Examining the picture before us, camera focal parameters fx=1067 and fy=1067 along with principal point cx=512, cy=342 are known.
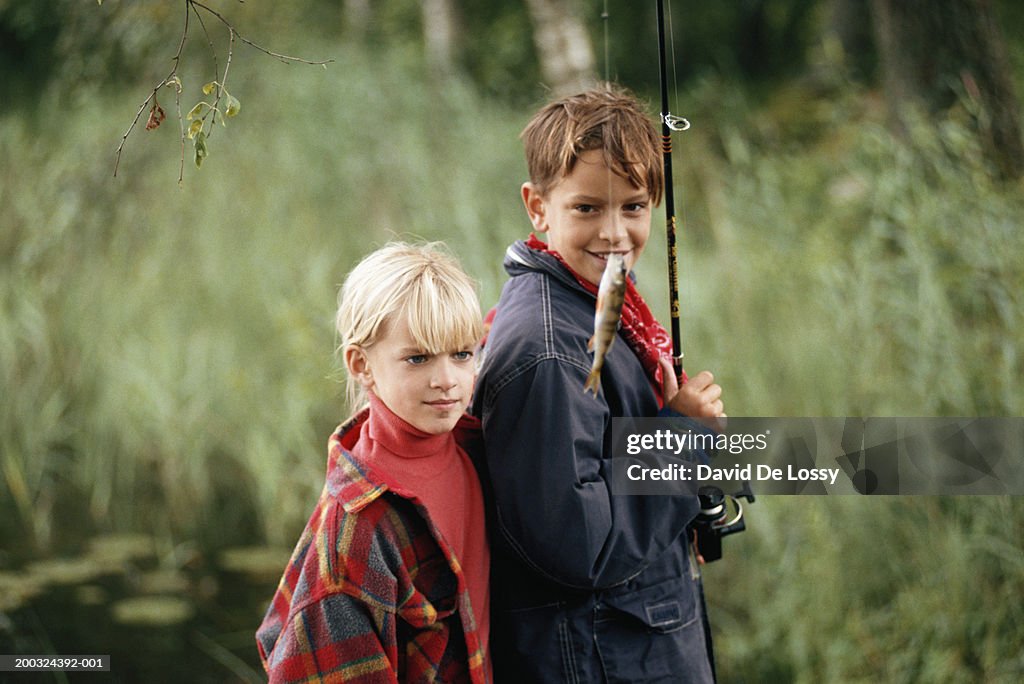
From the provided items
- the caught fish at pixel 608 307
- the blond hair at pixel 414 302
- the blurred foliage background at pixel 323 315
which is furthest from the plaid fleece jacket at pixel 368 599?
the blurred foliage background at pixel 323 315

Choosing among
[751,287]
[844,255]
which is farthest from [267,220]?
[844,255]

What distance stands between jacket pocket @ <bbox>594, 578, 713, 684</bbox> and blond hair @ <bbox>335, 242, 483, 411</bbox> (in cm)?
53

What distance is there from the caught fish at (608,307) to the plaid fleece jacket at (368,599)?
39cm

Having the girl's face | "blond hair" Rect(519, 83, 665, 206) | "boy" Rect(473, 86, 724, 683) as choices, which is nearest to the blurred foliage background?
"blond hair" Rect(519, 83, 665, 206)

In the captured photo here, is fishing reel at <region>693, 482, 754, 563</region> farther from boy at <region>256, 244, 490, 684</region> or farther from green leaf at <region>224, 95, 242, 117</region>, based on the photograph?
green leaf at <region>224, 95, 242, 117</region>

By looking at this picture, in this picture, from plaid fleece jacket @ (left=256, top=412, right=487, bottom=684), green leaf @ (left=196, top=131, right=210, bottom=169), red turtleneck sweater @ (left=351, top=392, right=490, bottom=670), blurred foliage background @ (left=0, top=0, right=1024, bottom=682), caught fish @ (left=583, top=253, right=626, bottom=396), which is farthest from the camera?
blurred foliage background @ (left=0, top=0, right=1024, bottom=682)

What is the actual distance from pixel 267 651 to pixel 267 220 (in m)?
3.24

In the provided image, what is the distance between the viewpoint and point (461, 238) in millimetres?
4492

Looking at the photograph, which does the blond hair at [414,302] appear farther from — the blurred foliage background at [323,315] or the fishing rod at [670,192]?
the blurred foliage background at [323,315]

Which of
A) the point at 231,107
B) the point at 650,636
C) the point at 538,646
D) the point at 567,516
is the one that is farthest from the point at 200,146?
the point at 650,636

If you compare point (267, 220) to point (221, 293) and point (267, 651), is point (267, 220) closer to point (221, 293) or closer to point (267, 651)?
point (221, 293)

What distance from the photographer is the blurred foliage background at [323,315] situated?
3.25 meters

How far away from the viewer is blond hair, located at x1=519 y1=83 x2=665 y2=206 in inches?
73.1

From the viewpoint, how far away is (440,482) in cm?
181
